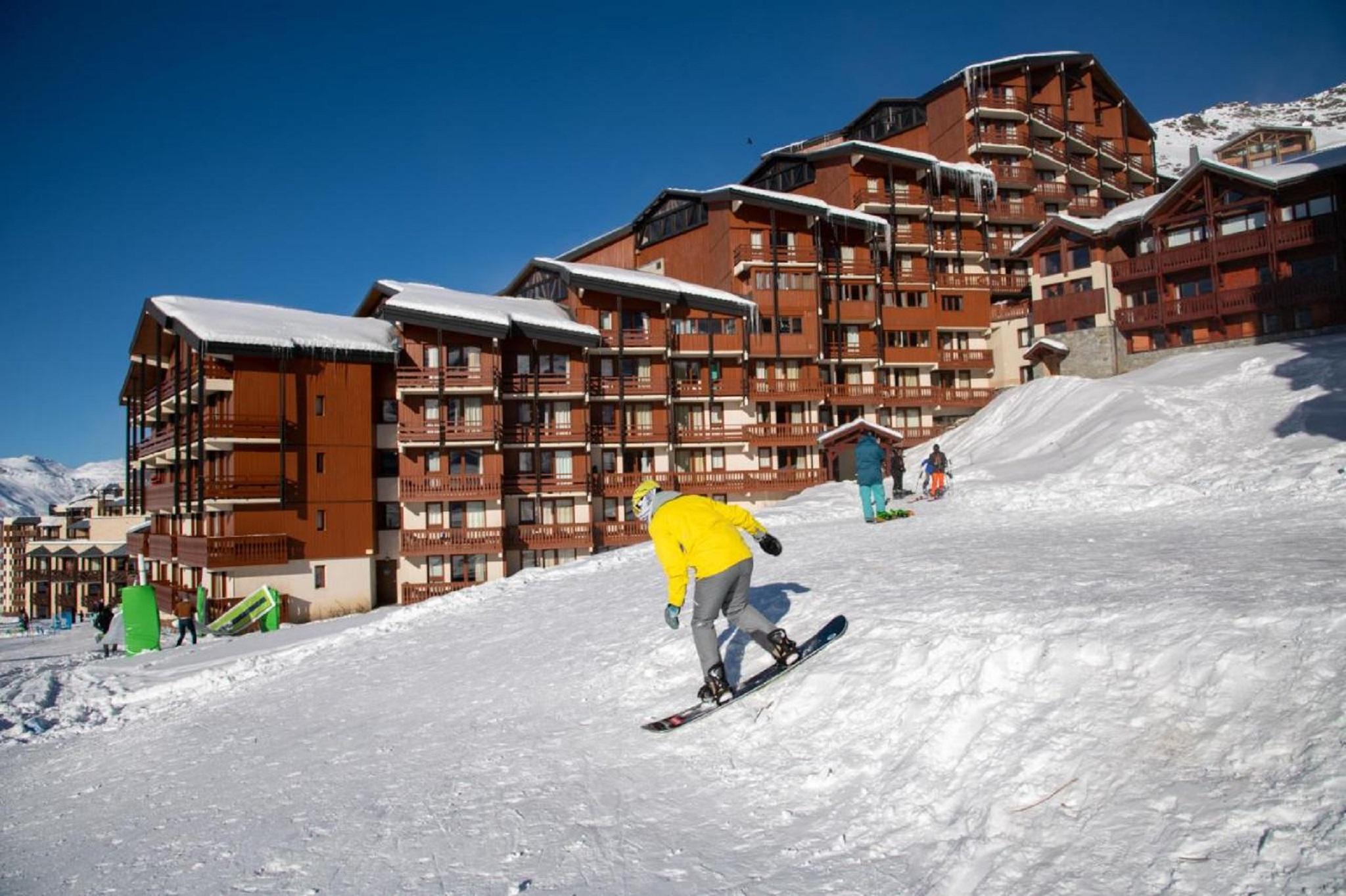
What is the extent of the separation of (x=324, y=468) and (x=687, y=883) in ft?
109

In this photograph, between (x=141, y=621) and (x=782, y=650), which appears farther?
(x=141, y=621)

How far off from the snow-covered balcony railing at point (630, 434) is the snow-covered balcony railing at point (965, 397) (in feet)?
60.2

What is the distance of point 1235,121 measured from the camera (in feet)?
598

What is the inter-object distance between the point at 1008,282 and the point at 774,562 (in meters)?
44.9

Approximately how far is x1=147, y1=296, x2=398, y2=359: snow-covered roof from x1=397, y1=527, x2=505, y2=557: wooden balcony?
827 cm

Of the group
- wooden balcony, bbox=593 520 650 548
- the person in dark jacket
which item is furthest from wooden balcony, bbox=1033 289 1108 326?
the person in dark jacket

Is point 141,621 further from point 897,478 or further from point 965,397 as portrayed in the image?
point 965,397

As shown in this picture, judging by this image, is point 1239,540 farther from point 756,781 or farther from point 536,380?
point 536,380

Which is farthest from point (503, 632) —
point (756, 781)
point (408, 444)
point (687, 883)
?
point (408, 444)

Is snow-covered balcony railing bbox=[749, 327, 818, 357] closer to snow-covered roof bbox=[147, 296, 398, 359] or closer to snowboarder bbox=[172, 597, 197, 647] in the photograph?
snow-covered roof bbox=[147, 296, 398, 359]

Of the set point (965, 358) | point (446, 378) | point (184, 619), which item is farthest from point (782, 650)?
point (965, 358)

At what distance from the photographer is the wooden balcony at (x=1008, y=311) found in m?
49.3

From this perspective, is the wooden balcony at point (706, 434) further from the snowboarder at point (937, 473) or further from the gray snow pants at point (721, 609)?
the gray snow pants at point (721, 609)

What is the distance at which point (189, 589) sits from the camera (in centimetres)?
3456
